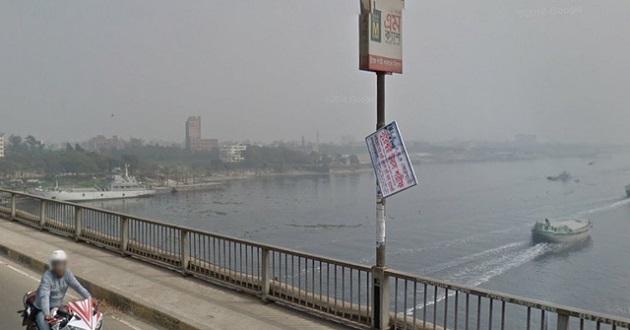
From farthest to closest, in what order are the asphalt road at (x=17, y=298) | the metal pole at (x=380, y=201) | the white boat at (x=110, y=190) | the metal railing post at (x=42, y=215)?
the white boat at (x=110, y=190) → the metal railing post at (x=42, y=215) → the asphalt road at (x=17, y=298) → the metal pole at (x=380, y=201)

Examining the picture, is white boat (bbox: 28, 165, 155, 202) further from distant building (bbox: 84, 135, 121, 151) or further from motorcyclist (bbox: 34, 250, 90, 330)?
motorcyclist (bbox: 34, 250, 90, 330)

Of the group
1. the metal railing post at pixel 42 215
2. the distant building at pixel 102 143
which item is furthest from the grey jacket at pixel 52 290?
the distant building at pixel 102 143

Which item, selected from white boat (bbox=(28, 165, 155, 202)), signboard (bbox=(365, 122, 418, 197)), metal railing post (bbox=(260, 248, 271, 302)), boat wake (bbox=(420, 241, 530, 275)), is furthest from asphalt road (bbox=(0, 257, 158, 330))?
boat wake (bbox=(420, 241, 530, 275))

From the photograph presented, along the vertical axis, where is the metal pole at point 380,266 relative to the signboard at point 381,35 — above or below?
below

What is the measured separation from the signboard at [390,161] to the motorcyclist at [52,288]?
3180mm

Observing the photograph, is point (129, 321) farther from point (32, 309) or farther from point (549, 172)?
point (549, 172)

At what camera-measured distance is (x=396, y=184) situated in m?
5.12

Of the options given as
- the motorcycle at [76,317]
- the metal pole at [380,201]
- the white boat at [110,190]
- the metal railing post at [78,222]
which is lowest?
the white boat at [110,190]

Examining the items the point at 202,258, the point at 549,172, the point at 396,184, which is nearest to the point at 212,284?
the point at 202,258

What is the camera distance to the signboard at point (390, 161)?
199 inches

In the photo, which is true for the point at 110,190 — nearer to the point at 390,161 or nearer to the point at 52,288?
the point at 52,288

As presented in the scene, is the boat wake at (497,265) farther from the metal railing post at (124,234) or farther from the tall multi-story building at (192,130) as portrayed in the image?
the tall multi-story building at (192,130)

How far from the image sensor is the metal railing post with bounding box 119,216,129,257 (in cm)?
965

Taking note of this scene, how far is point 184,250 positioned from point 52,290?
3591 millimetres
